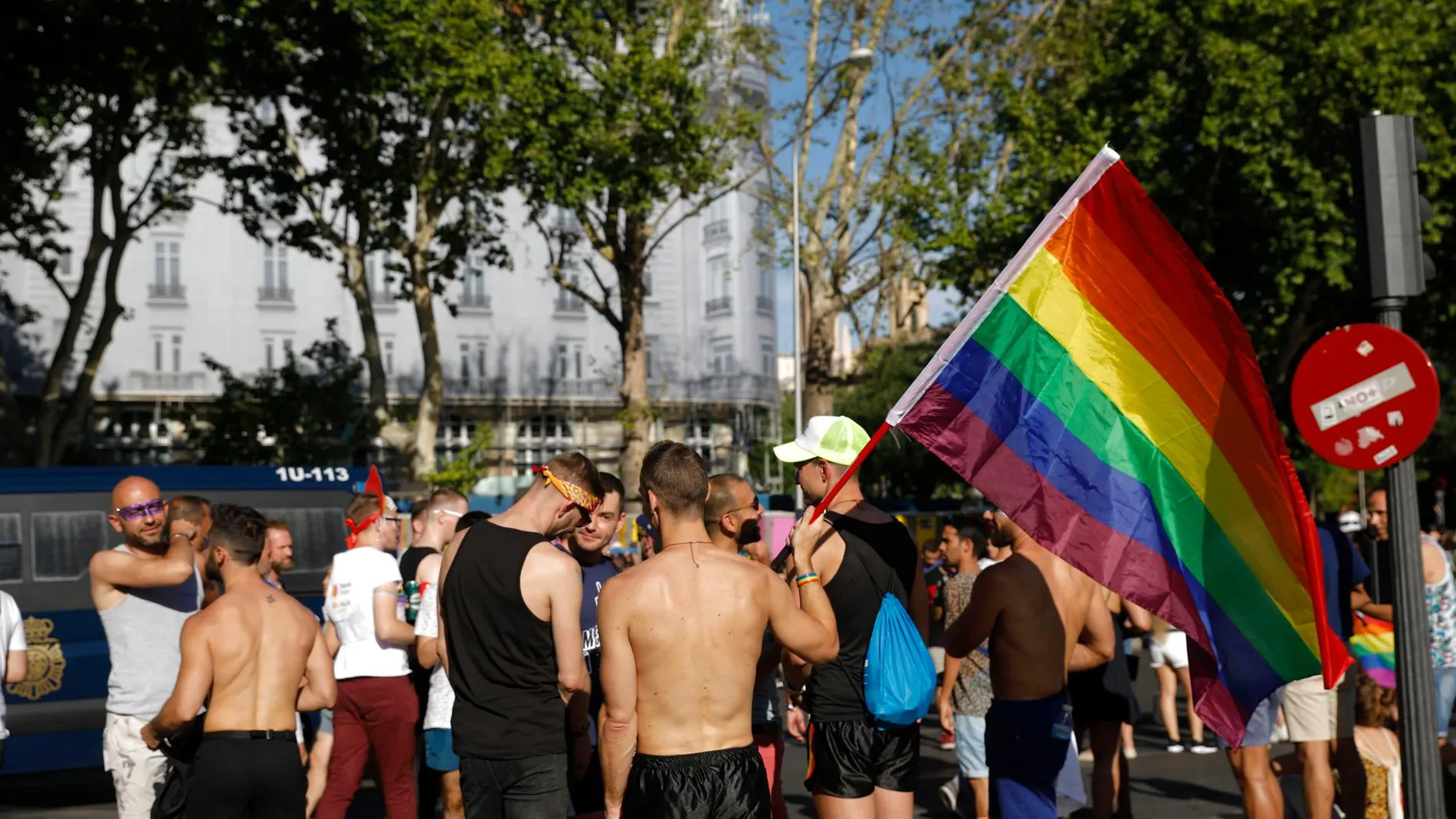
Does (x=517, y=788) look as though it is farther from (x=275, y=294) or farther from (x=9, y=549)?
(x=275, y=294)

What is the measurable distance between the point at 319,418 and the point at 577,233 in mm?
6230

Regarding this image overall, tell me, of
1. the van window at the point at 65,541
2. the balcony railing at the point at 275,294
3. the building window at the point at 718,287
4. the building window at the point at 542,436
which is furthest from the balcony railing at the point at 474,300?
the van window at the point at 65,541

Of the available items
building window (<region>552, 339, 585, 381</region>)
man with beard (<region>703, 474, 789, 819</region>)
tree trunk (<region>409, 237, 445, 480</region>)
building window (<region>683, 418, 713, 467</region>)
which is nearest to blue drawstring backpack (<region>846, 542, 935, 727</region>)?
man with beard (<region>703, 474, 789, 819</region>)

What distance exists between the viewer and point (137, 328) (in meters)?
44.8

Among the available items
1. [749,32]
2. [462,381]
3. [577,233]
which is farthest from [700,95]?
[462,381]

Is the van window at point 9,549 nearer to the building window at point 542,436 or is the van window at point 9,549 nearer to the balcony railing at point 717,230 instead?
the building window at point 542,436

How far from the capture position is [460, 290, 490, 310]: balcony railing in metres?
48.3

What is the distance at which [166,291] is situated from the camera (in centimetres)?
4541

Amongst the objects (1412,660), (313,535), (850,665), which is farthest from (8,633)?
(313,535)

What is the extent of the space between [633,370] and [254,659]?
20.1 m

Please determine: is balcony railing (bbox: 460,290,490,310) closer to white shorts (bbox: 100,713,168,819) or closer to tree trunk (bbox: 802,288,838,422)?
tree trunk (bbox: 802,288,838,422)

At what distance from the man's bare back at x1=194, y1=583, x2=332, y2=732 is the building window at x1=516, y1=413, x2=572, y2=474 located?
1642 inches

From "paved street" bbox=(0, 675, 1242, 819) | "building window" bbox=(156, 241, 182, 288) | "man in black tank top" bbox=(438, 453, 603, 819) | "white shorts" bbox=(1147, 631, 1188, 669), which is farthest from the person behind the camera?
"building window" bbox=(156, 241, 182, 288)

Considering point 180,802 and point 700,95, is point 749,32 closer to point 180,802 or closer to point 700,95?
point 700,95
